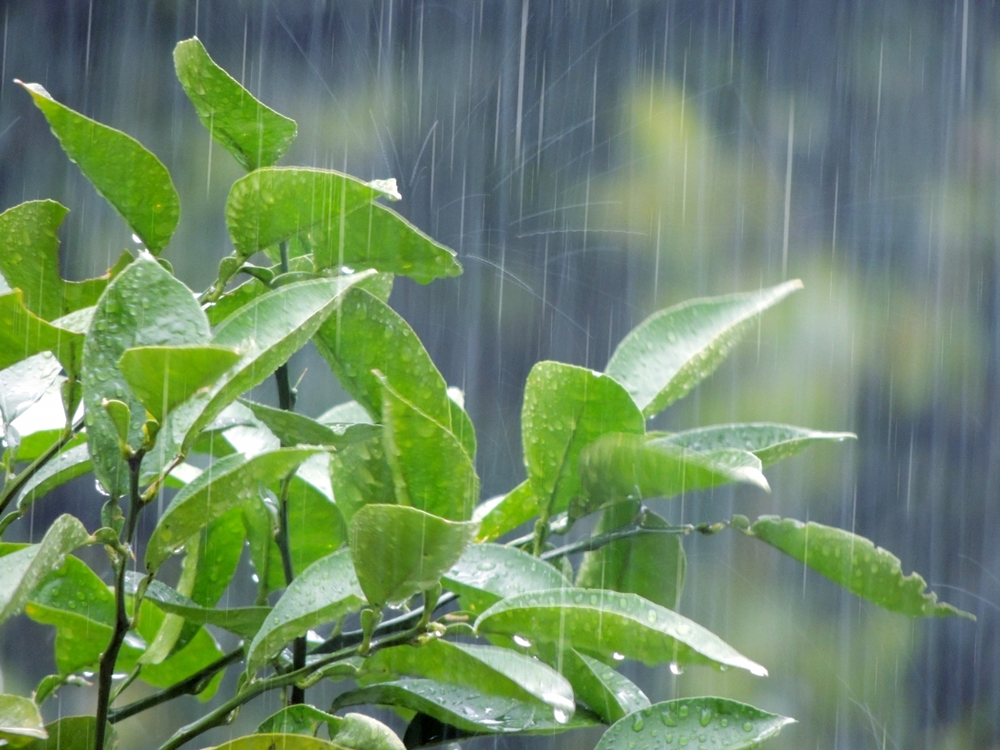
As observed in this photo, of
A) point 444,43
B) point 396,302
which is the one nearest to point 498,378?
point 396,302

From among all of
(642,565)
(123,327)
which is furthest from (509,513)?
(123,327)

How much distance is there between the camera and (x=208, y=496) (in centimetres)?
26

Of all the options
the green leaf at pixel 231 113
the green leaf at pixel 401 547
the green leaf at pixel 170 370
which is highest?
the green leaf at pixel 231 113

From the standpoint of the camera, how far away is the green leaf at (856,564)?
0.35 metres

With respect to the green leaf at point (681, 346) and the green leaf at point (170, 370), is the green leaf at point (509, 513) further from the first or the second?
the green leaf at point (170, 370)

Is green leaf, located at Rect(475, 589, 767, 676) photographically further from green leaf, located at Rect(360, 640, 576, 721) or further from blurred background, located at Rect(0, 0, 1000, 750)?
blurred background, located at Rect(0, 0, 1000, 750)

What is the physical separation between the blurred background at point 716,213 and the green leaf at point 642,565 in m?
0.67

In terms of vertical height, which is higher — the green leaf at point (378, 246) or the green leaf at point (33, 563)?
the green leaf at point (378, 246)

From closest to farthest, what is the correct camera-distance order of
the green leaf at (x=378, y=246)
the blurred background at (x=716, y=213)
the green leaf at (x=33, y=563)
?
the green leaf at (x=33, y=563), the green leaf at (x=378, y=246), the blurred background at (x=716, y=213)

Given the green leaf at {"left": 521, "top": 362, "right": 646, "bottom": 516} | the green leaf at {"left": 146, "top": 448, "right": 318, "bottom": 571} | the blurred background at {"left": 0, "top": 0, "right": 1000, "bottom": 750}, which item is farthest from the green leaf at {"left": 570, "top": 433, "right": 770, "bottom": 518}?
the blurred background at {"left": 0, "top": 0, "right": 1000, "bottom": 750}

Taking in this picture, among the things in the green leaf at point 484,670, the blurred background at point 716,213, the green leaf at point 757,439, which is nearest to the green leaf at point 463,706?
the green leaf at point 484,670

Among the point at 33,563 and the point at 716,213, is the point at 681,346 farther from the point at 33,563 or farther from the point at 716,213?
the point at 716,213

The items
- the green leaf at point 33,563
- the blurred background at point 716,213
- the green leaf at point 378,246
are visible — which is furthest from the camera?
the blurred background at point 716,213

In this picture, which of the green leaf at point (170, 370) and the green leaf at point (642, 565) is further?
the green leaf at point (642, 565)
